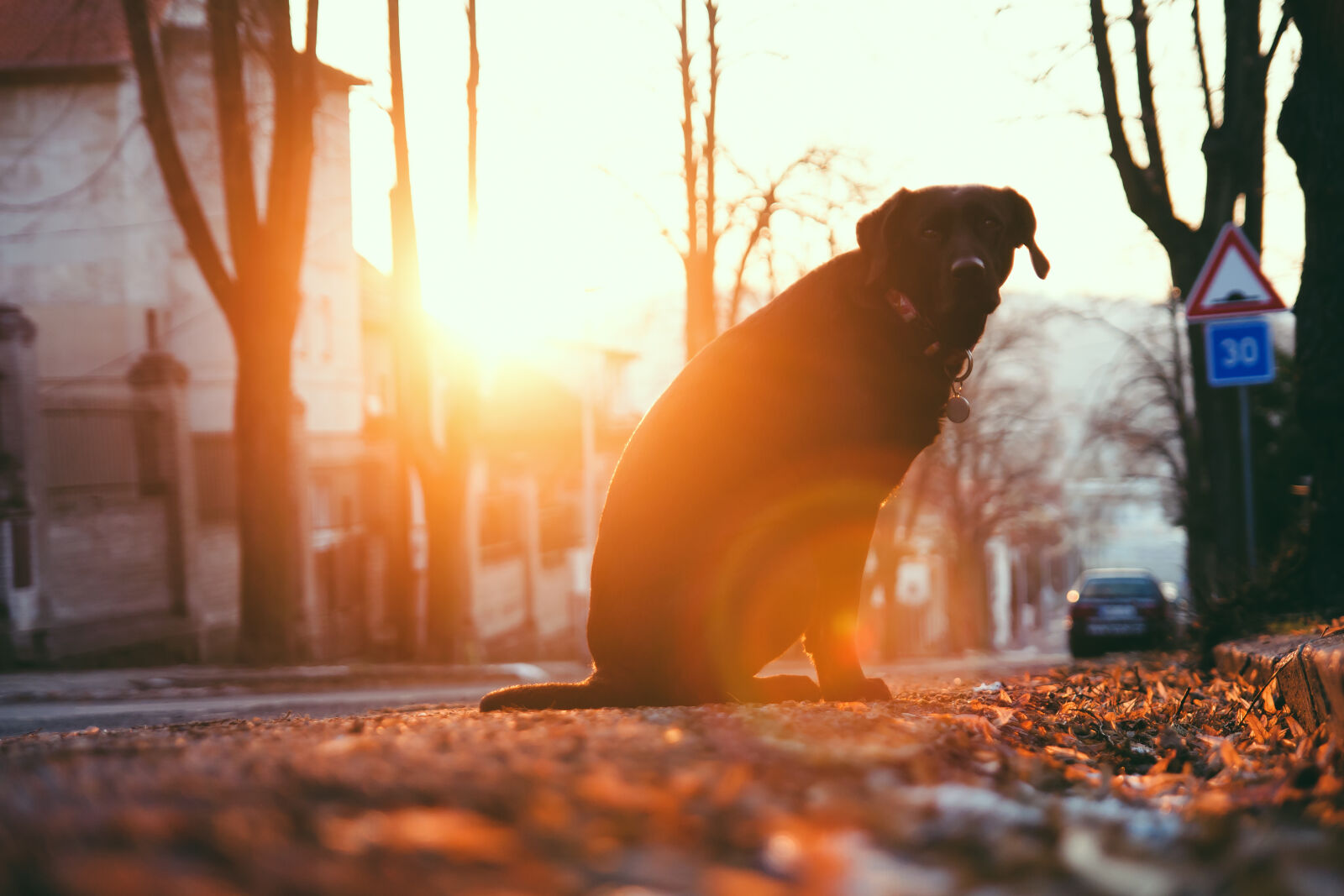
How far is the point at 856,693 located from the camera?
4109 millimetres

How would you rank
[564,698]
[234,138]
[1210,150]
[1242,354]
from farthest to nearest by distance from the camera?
[234,138] < [1210,150] < [1242,354] < [564,698]

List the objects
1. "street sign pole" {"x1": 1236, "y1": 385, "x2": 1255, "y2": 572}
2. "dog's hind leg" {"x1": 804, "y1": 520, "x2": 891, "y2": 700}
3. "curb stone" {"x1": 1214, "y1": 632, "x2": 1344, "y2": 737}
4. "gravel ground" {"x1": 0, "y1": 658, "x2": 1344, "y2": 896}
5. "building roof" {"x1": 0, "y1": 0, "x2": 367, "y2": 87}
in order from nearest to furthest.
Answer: "gravel ground" {"x1": 0, "y1": 658, "x2": 1344, "y2": 896}
"curb stone" {"x1": 1214, "y1": 632, "x2": 1344, "y2": 737}
"dog's hind leg" {"x1": 804, "y1": 520, "x2": 891, "y2": 700}
"street sign pole" {"x1": 1236, "y1": 385, "x2": 1255, "y2": 572}
"building roof" {"x1": 0, "y1": 0, "x2": 367, "y2": 87}

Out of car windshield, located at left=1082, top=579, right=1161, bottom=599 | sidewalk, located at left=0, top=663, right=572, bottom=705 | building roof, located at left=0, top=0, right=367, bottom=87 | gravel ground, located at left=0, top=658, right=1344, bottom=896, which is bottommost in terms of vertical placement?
car windshield, located at left=1082, top=579, right=1161, bottom=599

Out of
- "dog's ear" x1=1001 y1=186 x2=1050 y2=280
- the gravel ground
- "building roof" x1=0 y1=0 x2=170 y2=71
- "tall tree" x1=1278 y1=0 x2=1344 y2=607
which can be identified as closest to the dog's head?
"dog's ear" x1=1001 y1=186 x2=1050 y2=280

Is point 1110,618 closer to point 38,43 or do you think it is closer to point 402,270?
point 402,270

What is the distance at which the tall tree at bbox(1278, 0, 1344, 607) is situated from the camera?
21.1 ft

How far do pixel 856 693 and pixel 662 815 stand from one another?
8.29 feet

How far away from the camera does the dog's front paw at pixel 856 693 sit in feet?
13.4

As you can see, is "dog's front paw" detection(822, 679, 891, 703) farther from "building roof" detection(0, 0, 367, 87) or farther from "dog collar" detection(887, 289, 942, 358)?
"building roof" detection(0, 0, 367, 87)

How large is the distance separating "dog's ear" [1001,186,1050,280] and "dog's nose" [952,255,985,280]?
49 centimetres

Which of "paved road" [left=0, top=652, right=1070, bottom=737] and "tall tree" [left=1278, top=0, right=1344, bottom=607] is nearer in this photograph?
"tall tree" [left=1278, top=0, right=1344, bottom=607]

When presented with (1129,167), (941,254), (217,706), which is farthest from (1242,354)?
(217,706)

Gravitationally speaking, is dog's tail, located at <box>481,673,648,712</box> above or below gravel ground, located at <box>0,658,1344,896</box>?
below

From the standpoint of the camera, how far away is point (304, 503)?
20250 mm
